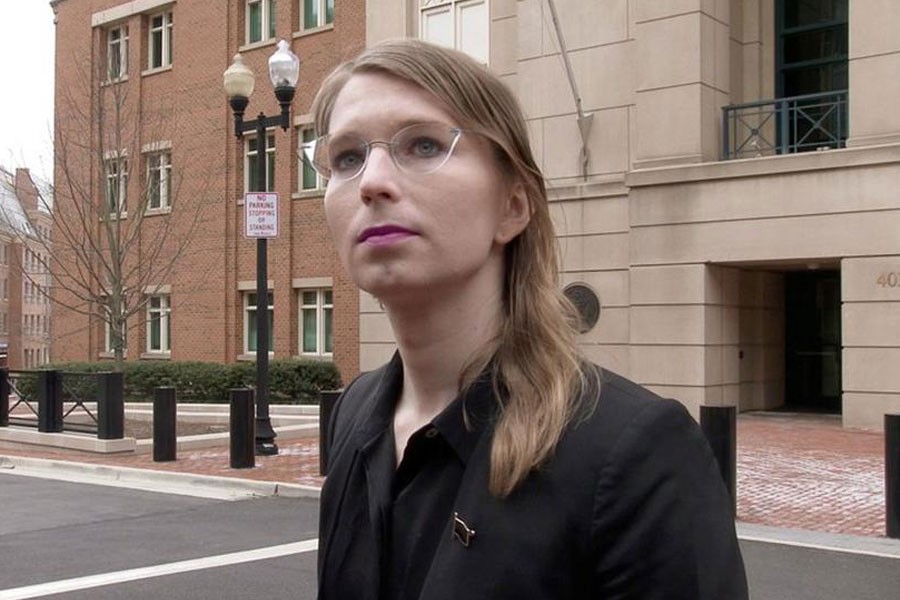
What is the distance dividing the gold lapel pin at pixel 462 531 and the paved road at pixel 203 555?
5.60m

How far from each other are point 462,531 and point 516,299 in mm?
410

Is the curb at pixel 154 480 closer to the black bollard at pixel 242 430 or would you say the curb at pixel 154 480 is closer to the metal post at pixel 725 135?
the black bollard at pixel 242 430

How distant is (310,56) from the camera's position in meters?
27.0

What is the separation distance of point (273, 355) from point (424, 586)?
25991 millimetres

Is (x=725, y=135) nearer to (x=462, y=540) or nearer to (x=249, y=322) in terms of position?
(x=249, y=322)

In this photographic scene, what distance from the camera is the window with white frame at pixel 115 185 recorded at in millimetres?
24812

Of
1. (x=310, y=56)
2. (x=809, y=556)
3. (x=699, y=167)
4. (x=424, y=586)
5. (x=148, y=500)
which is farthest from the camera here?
(x=310, y=56)

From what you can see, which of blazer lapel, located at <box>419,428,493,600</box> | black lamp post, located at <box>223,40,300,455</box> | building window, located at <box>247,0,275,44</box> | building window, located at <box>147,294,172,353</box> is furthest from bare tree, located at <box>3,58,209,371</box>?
blazer lapel, located at <box>419,428,493,600</box>

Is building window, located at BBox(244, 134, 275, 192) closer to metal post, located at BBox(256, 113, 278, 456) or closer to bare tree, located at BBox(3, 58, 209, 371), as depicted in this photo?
bare tree, located at BBox(3, 58, 209, 371)

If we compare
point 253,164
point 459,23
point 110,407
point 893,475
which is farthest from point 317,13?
point 893,475

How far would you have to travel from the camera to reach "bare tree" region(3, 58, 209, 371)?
27.0 meters

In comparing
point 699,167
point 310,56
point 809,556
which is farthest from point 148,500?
point 310,56

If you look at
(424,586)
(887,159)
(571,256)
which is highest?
(887,159)

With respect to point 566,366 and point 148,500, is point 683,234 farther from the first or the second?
point 566,366
